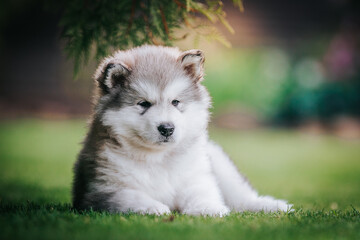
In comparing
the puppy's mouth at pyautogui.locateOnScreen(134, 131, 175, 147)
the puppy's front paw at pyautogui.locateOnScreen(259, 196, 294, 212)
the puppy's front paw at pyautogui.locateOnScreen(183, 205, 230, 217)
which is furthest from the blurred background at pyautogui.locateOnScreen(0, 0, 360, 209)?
the puppy's mouth at pyautogui.locateOnScreen(134, 131, 175, 147)

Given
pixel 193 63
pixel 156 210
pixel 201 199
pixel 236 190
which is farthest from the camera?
pixel 236 190

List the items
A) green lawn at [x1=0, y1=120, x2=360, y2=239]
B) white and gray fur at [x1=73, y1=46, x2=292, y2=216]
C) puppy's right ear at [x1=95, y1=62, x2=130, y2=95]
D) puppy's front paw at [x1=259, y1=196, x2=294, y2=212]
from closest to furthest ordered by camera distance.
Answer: green lawn at [x1=0, y1=120, x2=360, y2=239] < white and gray fur at [x1=73, y1=46, x2=292, y2=216] < puppy's right ear at [x1=95, y1=62, x2=130, y2=95] < puppy's front paw at [x1=259, y1=196, x2=294, y2=212]

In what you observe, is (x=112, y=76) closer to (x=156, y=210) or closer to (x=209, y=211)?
(x=156, y=210)

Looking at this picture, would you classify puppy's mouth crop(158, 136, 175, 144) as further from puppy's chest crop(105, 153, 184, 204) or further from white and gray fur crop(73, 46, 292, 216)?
puppy's chest crop(105, 153, 184, 204)

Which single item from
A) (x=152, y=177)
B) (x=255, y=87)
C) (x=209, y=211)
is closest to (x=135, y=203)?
(x=152, y=177)

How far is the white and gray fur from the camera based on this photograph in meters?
3.15

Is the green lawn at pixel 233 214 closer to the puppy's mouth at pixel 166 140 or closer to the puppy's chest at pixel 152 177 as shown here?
the puppy's chest at pixel 152 177

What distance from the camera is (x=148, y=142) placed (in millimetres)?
3158

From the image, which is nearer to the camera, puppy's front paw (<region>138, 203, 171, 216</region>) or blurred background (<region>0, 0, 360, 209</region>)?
puppy's front paw (<region>138, 203, 171, 216</region>)

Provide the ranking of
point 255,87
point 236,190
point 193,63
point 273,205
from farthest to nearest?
point 255,87, point 236,190, point 273,205, point 193,63

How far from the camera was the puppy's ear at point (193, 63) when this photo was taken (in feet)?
11.3

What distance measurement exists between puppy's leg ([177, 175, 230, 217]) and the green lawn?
16cm

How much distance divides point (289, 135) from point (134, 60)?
9566mm

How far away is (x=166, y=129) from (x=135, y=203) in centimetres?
56
